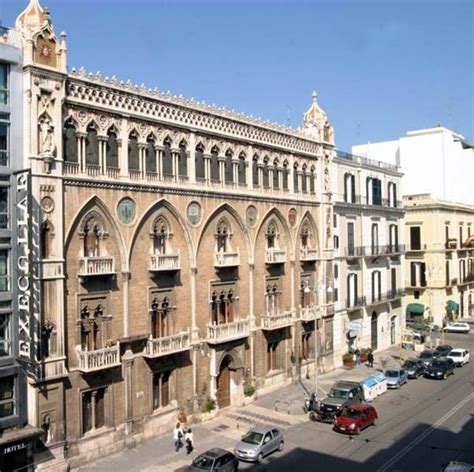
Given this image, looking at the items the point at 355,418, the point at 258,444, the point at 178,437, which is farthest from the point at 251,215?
the point at 258,444

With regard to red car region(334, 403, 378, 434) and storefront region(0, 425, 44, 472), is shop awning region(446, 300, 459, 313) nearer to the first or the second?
red car region(334, 403, 378, 434)

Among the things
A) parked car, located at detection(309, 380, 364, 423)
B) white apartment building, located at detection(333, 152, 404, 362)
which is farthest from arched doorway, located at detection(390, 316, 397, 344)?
parked car, located at detection(309, 380, 364, 423)

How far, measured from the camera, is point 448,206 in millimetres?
73812

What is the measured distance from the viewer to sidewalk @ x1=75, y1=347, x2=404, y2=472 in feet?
95.2

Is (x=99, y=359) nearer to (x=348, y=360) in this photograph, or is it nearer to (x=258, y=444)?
(x=258, y=444)

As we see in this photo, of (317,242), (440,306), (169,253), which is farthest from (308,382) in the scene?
(440,306)

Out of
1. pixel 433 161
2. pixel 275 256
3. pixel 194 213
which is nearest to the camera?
pixel 194 213

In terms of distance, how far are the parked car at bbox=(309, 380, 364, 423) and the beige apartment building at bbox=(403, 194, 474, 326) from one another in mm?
36188

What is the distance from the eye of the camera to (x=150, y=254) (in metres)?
33.4

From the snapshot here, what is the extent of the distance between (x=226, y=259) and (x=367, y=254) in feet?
70.9

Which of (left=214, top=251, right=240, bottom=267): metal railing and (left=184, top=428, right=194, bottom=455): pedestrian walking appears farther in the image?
(left=214, top=251, right=240, bottom=267): metal railing

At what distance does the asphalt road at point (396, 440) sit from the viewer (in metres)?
29.2

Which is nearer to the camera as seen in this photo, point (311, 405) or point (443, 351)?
point (311, 405)

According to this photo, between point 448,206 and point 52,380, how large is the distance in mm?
59415
